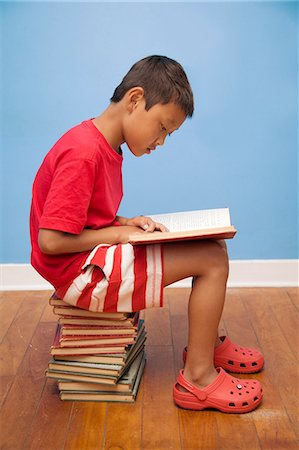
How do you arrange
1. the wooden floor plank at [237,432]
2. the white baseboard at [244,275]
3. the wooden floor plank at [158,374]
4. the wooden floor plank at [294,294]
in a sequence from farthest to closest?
the white baseboard at [244,275]
the wooden floor plank at [294,294]
the wooden floor plank at [158,374]
the wooden floor plank at [237,432]

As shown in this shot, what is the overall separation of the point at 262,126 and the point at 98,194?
3.26 feet

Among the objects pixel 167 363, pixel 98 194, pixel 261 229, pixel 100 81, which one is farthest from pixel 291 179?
pixel 98 194

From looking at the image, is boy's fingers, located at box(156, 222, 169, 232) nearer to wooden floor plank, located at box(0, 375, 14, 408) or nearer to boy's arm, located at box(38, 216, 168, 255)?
boy's arm, located at box(38, 216, 168, 255)

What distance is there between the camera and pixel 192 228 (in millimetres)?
1454

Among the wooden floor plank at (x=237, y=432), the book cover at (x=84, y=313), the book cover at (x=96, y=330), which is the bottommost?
the wooden floor plank at (x=237, y=432)

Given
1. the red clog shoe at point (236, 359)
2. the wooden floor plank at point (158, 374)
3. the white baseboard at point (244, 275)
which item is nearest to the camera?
the wooden floor plank at point (158, 374)

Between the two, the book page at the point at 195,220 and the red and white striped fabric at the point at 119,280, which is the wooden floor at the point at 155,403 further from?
the book page at the point at 195,220

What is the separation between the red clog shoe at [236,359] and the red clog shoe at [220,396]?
156 mm

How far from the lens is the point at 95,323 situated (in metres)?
1.54

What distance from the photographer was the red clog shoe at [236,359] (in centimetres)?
171

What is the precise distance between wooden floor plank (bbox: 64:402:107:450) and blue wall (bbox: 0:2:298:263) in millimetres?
927

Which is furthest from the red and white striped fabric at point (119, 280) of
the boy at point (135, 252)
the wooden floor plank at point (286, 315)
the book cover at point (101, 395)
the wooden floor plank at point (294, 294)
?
the wooden floor plank at point (294, 294)

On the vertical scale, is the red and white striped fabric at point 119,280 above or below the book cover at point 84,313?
above

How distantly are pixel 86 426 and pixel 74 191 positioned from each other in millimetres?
520
